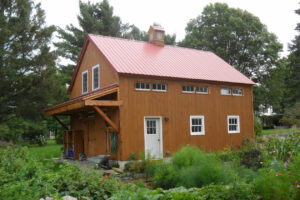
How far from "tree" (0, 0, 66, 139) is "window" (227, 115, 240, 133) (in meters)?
10.5

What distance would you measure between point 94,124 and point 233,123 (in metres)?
7.65

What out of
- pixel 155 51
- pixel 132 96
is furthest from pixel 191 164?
pixel 155 51

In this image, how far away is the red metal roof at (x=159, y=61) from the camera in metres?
13.4

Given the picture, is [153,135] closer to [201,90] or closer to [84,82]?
[201,90]

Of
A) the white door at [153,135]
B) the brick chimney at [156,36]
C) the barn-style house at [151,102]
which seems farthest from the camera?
the brick chimney at [156,36]

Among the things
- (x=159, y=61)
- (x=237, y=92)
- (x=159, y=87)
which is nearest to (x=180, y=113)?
(x=159, y=87)

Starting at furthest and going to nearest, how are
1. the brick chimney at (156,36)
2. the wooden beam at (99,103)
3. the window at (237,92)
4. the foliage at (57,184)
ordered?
the brick chimney at (156,36) → the window at (237,92) → the wooden beam at (99,103) → the foliage at (57,184)

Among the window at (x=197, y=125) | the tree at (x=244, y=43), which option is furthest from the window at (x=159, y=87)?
the tree at (x=244, y=43)

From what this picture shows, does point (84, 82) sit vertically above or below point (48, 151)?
above

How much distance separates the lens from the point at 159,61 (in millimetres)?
15086

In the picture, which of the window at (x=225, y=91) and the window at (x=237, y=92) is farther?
the window at (x=237, y=92)

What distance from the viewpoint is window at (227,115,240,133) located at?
53.1 feet

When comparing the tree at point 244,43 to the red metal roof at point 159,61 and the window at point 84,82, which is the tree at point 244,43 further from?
the window at point 84,82

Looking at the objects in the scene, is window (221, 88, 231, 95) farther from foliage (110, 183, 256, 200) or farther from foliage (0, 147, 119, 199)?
foliage (110, 183, 256, 200)
